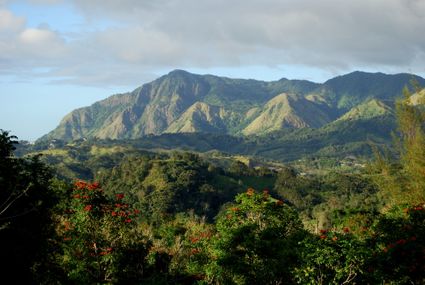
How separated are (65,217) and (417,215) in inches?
695

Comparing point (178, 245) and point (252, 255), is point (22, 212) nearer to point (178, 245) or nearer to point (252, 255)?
point (252, 255)

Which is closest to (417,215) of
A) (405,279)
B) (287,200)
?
(405,279)

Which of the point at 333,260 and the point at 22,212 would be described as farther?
the point at 333,260

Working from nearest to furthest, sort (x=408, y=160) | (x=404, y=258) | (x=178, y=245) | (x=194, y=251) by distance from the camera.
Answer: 1. (x=404, y=258)
2. (x=194, y=251)
3. (x=178, y=245)
4. (x=408, y=160)

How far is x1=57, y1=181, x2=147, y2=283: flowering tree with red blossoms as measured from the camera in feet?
69.8

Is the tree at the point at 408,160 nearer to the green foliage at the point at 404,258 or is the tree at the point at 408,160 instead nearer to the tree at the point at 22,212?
the green foliage at the point at 404,258

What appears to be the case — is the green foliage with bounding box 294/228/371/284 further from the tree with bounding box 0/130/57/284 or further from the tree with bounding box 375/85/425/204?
the tree with bounding box 375/85/425/204

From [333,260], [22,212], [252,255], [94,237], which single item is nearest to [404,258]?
[333,260]

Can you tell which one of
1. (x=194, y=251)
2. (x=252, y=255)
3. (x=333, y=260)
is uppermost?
(x=333, y=260)

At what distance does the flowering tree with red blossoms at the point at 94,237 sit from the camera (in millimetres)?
21281

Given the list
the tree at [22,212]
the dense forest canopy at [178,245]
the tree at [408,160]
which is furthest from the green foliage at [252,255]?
the tree at [408,160]

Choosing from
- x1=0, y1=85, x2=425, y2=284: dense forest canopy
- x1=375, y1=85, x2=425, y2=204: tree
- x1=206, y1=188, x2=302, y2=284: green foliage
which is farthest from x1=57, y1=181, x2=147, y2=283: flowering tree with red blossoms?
x1=375, y1=85, x2=425, y2=204: tree

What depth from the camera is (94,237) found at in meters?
21.6

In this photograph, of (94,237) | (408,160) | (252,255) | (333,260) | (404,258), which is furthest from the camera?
(408,160)
